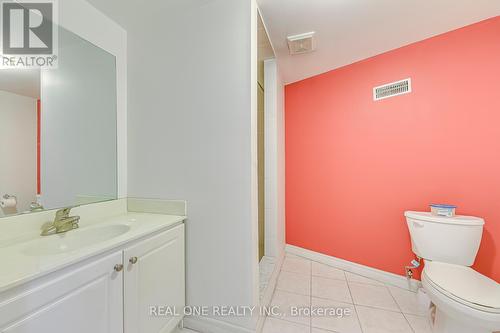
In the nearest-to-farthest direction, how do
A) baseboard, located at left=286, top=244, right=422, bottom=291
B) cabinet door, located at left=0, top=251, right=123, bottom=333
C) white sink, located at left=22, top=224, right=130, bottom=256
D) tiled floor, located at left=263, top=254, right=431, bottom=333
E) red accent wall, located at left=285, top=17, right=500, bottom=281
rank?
1. cabinet door, located at left=0, top=251, right=123, bottom=333
2. white sink, located at left=22, top=224, right=130, bottom=256
3. tiled floor, located at left=263, top=254, right=431, bottom=333
4. red accent wall, located at left=285, top=17, right=500, bottom=281
5. baseboard, located at left=286, top=244, right=422, bottom=291

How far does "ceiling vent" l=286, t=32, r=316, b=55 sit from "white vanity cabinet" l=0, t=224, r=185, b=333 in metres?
1.83

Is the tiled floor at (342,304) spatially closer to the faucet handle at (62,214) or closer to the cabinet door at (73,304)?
the cabinet door at (73,304)

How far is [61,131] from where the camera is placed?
1.22 meters

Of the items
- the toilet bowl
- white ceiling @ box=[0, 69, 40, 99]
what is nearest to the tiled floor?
the toilet bowl

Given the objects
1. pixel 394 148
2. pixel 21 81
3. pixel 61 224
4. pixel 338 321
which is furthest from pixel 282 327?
pixel 21 81

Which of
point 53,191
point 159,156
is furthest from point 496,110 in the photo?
point 53,191

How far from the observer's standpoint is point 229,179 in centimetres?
129

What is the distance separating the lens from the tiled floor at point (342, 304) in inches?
53.8

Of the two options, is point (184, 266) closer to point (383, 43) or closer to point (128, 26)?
point (128, 26)

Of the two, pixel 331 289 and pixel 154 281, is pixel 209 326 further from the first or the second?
pixel 331 289

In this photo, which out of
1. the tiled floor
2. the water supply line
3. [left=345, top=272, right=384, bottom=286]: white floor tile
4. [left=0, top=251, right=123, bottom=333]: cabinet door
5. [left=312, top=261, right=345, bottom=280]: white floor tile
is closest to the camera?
[left=0, top=251, right=123, bottom=333]: cabinet door

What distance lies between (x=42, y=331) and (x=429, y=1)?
8.90 ft

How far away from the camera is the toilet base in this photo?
107 cm

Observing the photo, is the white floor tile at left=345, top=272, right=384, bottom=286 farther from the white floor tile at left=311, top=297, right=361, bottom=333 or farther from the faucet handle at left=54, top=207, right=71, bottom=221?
the faucet handle at left=54, top=207, right=71, bottom=221
